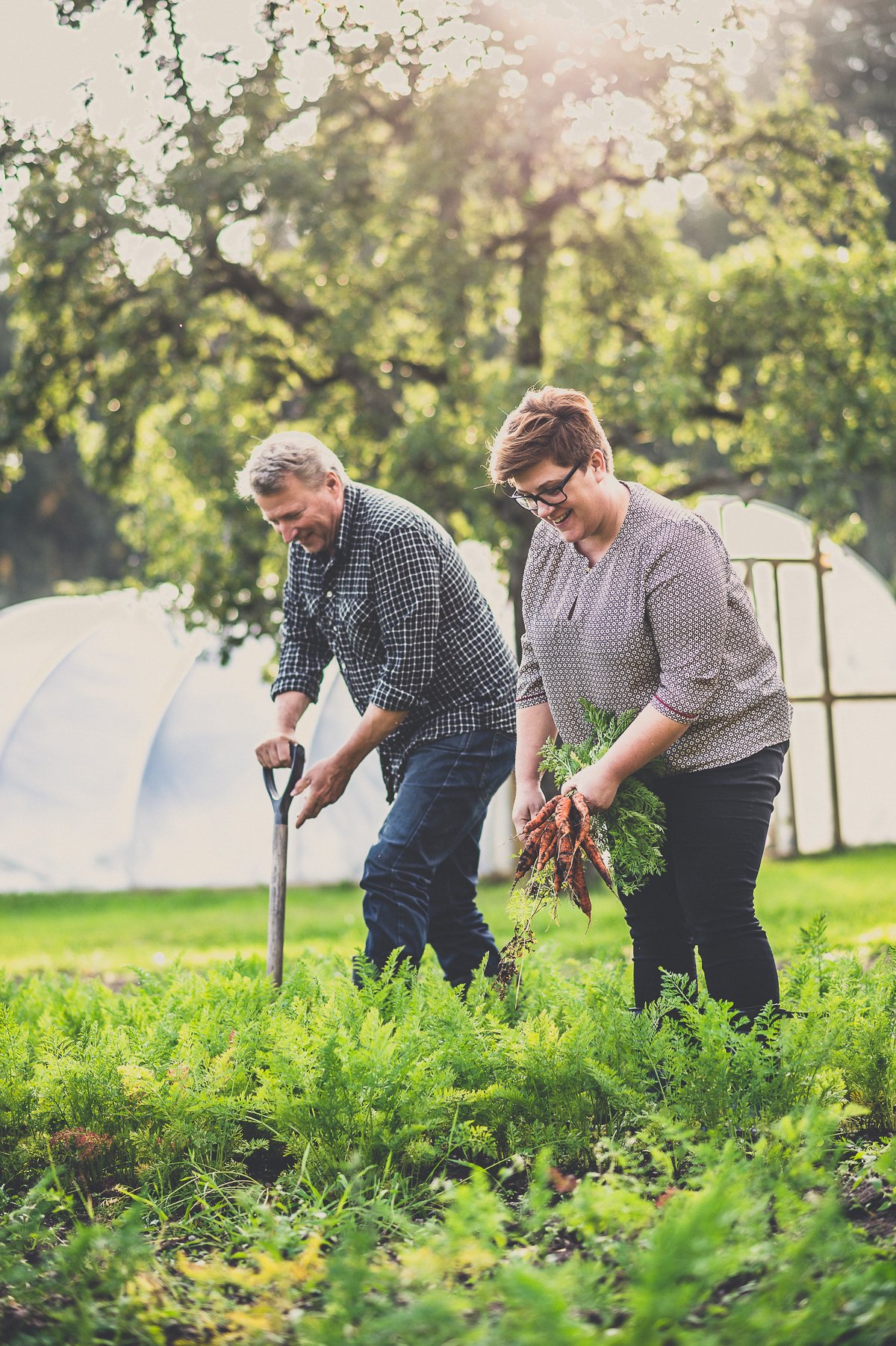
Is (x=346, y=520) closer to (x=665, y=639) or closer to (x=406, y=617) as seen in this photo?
(x=406, y=617)

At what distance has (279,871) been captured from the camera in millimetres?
4293

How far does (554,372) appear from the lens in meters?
9.20

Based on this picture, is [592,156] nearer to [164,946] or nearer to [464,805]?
[164,946]

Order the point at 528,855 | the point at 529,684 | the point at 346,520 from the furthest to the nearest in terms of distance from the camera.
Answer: the point at 346,520
the point at 529,684
the point at 528,855

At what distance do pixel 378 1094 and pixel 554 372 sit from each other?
711cm

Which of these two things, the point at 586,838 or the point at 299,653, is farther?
the point at 299,653

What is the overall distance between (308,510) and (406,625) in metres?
0.45

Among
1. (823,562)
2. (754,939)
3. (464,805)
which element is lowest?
(754,939)

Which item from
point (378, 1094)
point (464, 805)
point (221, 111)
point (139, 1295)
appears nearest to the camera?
point (139, 1295)

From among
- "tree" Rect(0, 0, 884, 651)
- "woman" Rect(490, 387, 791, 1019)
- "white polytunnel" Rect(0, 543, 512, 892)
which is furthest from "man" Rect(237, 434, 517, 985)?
"white polytunnel" Rect(0, 543, 512, 892)

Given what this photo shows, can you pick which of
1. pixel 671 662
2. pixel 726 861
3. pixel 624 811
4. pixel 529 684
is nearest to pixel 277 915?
pixel 529 684

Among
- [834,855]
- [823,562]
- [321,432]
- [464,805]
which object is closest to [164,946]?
[321,432]

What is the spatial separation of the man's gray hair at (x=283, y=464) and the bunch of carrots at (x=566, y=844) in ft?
4.27

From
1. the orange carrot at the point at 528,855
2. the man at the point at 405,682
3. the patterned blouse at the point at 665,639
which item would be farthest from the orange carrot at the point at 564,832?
the man at the point at 405,682
